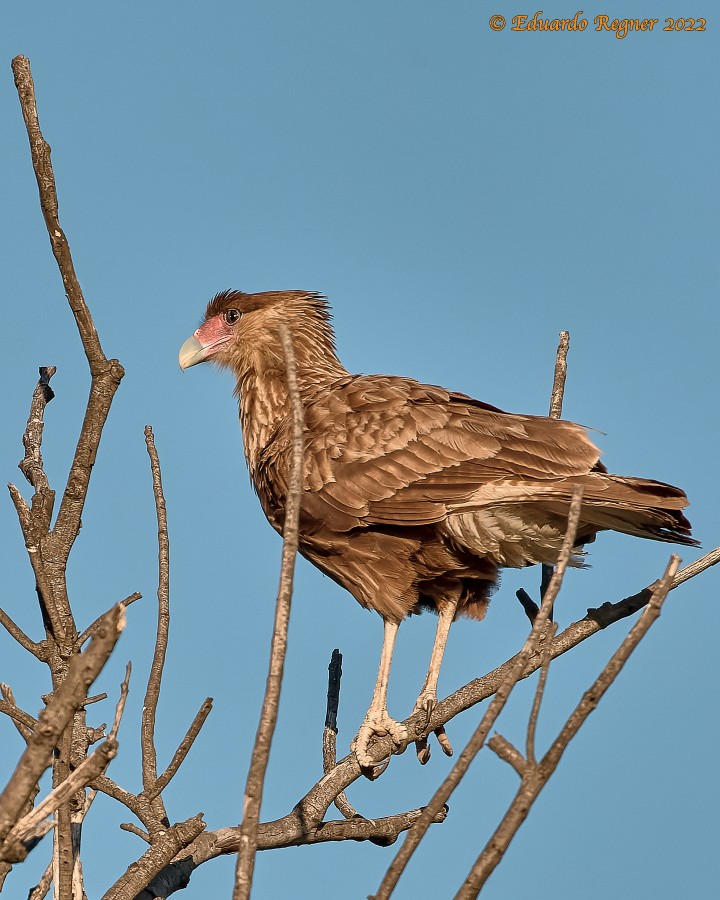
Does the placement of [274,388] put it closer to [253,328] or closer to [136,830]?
[253,328]

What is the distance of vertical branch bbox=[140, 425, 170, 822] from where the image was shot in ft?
13.4

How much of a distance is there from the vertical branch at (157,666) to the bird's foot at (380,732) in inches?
52.4

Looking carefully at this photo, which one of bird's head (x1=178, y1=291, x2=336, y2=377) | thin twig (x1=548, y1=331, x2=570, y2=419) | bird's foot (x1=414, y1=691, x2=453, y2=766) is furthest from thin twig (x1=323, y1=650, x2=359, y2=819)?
bird's head (x1=178, y1=291, x2=336, y2=377)

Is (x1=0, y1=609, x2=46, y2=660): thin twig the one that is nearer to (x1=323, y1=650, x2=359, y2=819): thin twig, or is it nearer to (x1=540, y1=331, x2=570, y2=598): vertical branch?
(x1=323, y1=650, x2=359, y2=819): thin twig

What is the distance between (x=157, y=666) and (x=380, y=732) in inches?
64.0

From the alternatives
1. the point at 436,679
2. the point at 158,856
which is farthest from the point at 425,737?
the point at 158,856

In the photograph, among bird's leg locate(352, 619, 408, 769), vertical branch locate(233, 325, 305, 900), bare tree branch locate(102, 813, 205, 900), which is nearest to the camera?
vertical branch locate(233, 325, 305, 900)

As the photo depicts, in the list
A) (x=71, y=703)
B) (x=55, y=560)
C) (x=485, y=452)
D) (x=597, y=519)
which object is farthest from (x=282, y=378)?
(x=71, y=703)

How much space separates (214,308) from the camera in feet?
24.9

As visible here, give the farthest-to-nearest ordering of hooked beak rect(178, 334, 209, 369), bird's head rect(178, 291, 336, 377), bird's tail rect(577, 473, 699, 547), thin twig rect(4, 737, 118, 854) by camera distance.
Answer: hooked beak rect(178, 334, 209, 369) < bird's head rect(178, 291, 336, 377) < bird's tail rect(577, 473, 699, 547) < thin twig rect(4, 737, 118, 854)

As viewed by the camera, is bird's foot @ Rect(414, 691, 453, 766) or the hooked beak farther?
the hooked beak

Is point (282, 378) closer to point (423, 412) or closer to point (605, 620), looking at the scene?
point (423, 412)

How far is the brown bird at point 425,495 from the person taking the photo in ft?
17.2

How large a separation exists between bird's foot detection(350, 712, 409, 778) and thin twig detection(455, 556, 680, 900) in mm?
2624
